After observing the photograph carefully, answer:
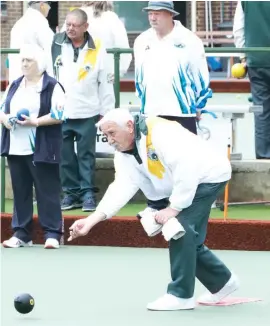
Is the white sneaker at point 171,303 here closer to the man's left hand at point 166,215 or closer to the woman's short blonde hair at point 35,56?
the man's left hand at point 166,215

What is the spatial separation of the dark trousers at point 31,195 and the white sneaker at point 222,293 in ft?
7.68

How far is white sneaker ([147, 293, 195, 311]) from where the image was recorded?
280 inches

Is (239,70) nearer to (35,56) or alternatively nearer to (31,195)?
(35,56)

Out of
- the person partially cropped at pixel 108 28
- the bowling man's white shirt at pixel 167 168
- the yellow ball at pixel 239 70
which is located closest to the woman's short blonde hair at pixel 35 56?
the person partially cropped at pixel 108 28

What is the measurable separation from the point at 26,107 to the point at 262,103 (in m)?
2.20

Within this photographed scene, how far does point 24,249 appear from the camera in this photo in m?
9.55

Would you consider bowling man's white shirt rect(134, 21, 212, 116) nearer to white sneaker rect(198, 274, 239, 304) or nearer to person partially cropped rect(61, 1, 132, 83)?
person partially cropped rect(61, 1, 132, 83)

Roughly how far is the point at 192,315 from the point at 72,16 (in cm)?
354

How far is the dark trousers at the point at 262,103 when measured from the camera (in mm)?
10352

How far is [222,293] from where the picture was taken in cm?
732

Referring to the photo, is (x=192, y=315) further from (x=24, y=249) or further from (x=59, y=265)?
(x=24, y=249)

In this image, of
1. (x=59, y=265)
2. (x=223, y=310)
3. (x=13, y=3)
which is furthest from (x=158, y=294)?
(x=13, y=3)

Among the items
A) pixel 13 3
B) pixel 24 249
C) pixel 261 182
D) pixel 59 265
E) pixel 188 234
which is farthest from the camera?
pixel 13 3

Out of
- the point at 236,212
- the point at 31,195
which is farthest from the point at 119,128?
the point at 236,212
